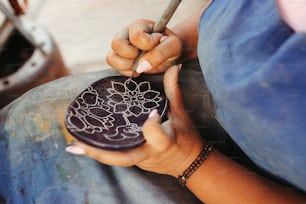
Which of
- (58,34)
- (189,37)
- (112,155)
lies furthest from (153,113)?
(58,34)

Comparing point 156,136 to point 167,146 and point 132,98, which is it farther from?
point 132,98

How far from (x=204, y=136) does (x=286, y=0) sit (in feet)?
1.02

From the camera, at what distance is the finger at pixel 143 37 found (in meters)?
0.64

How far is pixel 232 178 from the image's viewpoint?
0.58 m

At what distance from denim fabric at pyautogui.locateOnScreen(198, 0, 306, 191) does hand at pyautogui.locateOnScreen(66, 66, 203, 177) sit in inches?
3.5

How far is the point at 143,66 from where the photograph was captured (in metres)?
0.65

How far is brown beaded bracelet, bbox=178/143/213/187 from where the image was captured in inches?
23.5

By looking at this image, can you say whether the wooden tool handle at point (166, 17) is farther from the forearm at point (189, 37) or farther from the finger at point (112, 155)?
the finger at point (112, 155)

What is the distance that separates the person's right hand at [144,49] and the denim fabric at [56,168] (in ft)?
0.20

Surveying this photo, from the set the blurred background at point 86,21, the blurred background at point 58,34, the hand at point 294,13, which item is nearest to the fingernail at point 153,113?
the hand at point 294,13

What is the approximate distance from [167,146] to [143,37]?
0.73ft

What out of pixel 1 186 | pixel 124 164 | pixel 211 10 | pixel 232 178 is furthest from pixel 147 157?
pixel 1 186

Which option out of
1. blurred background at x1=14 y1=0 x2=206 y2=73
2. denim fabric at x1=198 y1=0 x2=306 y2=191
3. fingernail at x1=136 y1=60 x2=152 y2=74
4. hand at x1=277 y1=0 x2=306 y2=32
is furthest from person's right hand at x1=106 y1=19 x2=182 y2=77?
blurred background at x1=14 y1=0 x2=206 y2=73

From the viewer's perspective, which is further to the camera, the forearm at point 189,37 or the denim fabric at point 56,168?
the forearm at point 189,37
